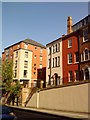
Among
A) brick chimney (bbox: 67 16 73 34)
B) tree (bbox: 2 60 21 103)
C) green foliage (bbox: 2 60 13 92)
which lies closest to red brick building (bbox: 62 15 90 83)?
brick chimney (bbox: 67 16 73 34)

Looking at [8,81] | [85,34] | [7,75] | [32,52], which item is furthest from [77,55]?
[32,52]

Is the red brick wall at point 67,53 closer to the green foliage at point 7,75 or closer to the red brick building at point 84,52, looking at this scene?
the red brick building at point 84,52

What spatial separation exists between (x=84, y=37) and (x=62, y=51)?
20.4ft

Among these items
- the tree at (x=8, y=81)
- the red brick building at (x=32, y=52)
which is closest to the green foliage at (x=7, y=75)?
the tree at (x=8, y=81)

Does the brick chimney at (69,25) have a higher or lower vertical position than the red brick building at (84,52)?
higher

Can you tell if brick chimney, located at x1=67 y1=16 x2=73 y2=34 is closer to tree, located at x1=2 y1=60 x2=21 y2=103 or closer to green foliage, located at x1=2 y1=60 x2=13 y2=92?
tree, located at x1=2 y1=60 x2=21 y2=103

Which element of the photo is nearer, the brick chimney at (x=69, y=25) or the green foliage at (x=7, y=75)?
the brick chimney at (x=69, y=25)

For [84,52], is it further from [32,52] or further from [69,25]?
[32,52]

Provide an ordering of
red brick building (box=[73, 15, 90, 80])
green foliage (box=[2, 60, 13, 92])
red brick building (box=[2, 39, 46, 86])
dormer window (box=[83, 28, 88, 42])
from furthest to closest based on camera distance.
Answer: red brick building (box=[2, 39, 46, 86])
green foliage (box=[2, 60, 13, 92])
dormer window (box=[83, 28, 88, 42])
red brick building (box=[73, 15, 90, 80])

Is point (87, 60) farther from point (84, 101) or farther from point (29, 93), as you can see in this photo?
point (29, 93)

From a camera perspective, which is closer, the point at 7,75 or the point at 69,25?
the point at 69,25

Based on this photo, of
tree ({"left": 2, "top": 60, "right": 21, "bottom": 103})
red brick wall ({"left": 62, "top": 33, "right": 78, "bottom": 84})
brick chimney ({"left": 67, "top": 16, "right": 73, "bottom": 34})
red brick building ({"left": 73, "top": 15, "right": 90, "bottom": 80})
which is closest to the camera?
red brick building ({"left": 73, "top": 15, "right": 90, "bottom": 80})

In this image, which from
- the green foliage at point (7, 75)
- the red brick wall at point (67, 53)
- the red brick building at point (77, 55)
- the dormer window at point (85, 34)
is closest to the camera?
the red brick building at point (77, 55)

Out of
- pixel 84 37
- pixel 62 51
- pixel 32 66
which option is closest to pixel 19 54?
pixel 32 66
